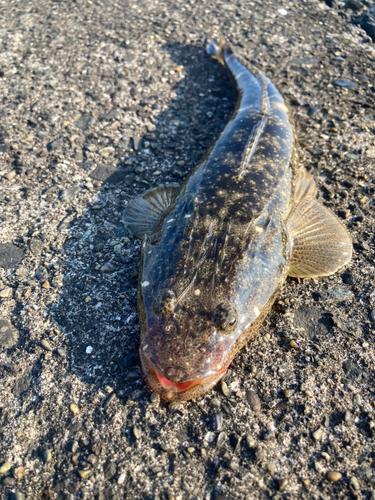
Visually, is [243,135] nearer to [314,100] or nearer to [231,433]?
[314,100]

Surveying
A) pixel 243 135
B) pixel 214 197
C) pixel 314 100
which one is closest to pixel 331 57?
pixel 314 100

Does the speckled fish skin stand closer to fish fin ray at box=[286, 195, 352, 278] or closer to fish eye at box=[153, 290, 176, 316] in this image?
fish eye at box=[153, 290, 176, 316]

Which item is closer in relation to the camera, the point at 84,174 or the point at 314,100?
the point at 84,174

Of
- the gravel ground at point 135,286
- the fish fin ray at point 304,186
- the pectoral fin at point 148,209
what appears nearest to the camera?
the gravel ground at point 135,286

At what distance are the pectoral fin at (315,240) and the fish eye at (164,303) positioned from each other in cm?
116

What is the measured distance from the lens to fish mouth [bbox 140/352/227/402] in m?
2.45

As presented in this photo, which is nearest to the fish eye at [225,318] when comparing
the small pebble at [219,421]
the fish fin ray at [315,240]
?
the small pebble at [219,421]

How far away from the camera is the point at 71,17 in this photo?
6.29 meters

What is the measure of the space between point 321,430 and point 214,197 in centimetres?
185

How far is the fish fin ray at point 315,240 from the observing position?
3.33 meters

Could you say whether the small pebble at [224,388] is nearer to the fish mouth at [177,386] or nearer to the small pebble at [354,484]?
the fish mouth at [177,386]

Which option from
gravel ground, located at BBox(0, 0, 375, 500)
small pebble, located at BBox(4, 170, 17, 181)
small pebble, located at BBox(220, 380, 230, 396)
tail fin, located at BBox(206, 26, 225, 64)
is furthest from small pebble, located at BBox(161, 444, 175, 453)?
tail fin, located at BBox(206, 26, 225, 64)

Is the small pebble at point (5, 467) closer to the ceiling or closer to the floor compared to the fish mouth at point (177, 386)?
closer to the floor

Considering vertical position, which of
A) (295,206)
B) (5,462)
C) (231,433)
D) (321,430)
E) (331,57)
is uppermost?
(331,57)
